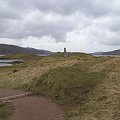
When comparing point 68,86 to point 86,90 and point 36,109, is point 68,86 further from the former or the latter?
point 36,109

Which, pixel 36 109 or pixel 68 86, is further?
pixel 68 86

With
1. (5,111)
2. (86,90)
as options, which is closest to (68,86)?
(86,90)

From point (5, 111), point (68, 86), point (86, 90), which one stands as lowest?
point (5, 111)

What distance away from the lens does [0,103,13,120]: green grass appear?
16.4m

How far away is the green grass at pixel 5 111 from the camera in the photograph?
53.9ft

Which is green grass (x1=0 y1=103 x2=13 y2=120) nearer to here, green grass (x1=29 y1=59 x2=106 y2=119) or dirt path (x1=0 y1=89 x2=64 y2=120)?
dirt path (x1=0 y1=89 x2=64 y2=120)

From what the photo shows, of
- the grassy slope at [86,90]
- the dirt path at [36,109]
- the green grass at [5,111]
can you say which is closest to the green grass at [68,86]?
the grassy slope at [86,90]

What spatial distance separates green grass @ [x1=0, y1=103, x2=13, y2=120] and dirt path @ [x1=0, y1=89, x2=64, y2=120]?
1.08 feet

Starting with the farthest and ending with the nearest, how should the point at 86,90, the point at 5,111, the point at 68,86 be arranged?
1. the point at 68,86
2. the point at 86,90
3. the point at 5,111

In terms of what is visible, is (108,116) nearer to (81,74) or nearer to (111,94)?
(111,94)

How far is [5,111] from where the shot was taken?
17.6 m

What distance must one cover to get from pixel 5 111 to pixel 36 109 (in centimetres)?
191

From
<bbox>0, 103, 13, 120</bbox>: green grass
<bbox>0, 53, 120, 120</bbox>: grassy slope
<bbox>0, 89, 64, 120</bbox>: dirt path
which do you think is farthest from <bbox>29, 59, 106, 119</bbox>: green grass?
<bbox>0, 103, 13, 120</bbox>: green grass

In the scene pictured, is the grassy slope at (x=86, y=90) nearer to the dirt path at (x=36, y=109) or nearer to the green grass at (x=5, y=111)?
the dirt path at (x=36, y=109)
